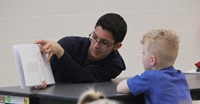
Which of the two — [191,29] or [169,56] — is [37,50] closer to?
[169,56]

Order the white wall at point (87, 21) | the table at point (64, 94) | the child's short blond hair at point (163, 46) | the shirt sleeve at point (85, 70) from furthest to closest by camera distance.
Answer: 1. the white wall at point (87, 21)
2. the shirt sleeve at point (85, 70)
3. the child's short blond hair at point (163, 46)
4. the table at point (64, 94)

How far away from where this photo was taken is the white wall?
9.53 feet

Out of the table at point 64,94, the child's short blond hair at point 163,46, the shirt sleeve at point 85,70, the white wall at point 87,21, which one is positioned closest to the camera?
the table at point 64,94

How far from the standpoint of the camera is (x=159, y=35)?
5.34 ft

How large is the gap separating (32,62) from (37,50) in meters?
0.07

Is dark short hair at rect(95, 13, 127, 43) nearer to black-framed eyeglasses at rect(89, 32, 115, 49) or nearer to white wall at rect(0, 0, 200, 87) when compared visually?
black-framed eyeglasses at rect(89, 32, 115, 49)

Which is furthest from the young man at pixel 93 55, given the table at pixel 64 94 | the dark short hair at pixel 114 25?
the table at pixel 64 94

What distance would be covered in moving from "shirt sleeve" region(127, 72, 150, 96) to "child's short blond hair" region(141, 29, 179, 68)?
0.42ft

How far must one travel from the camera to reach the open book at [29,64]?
1.72 meters

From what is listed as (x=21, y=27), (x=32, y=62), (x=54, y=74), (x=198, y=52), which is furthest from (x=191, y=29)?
(x=32, y=62)

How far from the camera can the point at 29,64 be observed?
5.68ft

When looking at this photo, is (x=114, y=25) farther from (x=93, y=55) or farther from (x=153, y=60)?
(x=153, y=60)

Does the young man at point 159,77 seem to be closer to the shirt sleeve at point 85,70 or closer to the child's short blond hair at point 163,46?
the child's short blond hair at point 163,46

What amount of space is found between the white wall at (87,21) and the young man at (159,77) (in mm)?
1439
